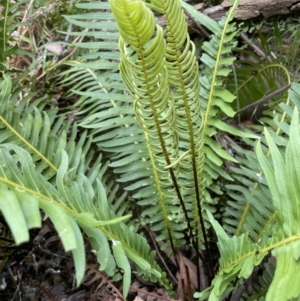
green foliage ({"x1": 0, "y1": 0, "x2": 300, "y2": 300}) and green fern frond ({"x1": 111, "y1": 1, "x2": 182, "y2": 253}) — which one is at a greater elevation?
green fern frond ({"x1": 111, "y1": 1, "x2": 182, "y2": 253})

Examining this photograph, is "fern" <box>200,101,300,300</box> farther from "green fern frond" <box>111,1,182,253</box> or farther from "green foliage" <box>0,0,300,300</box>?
"green fern frond" <box>111,1,182,253</box>

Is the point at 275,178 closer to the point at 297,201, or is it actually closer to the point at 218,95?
the point at 297,201

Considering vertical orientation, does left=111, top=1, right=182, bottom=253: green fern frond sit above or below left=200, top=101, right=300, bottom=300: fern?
above

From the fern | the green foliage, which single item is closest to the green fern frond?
the green foliage

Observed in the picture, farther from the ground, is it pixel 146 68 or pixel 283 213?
pixel 146 68

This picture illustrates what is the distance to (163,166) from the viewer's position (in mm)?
995

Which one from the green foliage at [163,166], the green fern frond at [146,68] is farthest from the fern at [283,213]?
the green fern frond at [146,68]

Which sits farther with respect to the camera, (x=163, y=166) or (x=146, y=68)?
(x=163, y=166)

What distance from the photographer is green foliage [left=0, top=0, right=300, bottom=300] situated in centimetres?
64

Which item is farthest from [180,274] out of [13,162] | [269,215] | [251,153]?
[13,162]

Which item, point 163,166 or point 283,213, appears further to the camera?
point 163,166

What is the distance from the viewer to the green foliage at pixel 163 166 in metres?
0.64

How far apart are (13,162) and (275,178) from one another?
438 mm

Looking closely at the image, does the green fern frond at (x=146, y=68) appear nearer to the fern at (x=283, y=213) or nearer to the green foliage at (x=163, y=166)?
the green foliage at (x=163, y=166)
